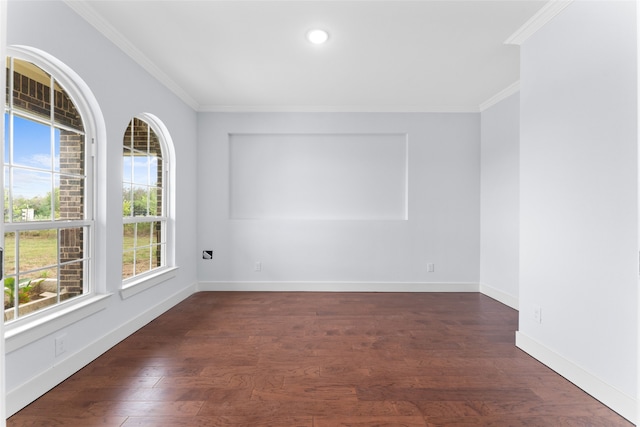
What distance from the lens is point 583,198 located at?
2.07 metres

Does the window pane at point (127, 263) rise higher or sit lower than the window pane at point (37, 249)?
lower

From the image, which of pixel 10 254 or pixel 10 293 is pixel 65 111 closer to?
pixel 10 254

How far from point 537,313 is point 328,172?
3.01m

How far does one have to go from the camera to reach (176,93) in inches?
153

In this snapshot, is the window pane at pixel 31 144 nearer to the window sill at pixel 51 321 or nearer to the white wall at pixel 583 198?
the window sill at pixel 51 321

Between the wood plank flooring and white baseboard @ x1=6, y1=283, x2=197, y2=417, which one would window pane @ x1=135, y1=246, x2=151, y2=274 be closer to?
white baseboard @ x1=6, y1=283, x2=197, y2=417

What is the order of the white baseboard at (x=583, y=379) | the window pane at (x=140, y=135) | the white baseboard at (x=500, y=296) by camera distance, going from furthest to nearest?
1. the white baseboard at (x=500, y=296)
2. the window pane at (x=140, y=135)
3. the white baseboard at (x=583, y=379)

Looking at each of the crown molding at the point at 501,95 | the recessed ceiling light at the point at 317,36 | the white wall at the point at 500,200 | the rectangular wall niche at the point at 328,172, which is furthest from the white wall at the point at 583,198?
the rectangular wall niche at the point at 328,172

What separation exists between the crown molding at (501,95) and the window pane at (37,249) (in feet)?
15.3

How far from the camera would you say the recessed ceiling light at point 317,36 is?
8.64ft

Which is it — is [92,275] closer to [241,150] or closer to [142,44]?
[142,44]

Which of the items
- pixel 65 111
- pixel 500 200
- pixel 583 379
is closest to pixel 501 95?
pixel 500 200

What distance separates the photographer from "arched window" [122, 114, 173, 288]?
3209 mm

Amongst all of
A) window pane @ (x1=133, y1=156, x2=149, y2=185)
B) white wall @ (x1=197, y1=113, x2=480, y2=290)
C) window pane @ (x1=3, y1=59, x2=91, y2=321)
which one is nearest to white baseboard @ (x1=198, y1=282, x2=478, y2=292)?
white wall @ (x1=197, y1=113, x2=480, y2=290)
